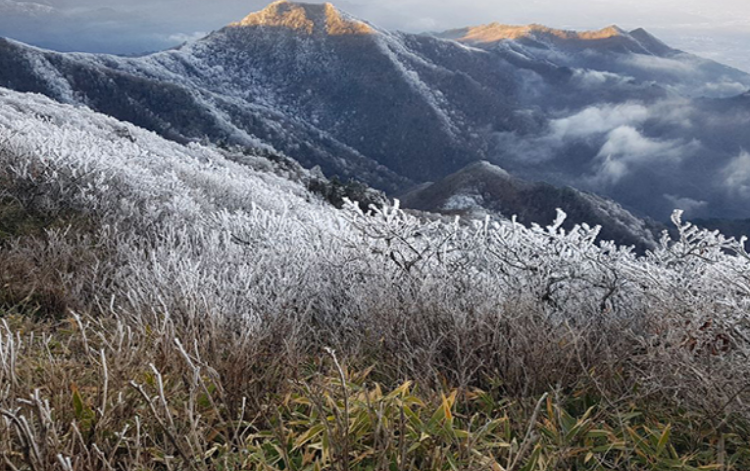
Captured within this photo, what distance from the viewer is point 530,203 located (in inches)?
3819

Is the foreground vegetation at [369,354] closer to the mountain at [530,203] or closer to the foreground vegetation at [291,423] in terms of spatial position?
the foreground vegetation at [291,423]

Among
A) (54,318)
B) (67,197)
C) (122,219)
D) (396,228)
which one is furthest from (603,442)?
(67,197)

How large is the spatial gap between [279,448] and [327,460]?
17cm

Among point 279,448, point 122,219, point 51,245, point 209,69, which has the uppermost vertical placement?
point 279,448

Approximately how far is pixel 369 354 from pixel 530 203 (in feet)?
322

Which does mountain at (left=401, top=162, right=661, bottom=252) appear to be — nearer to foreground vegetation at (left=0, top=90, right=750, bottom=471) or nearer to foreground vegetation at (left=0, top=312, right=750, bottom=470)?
foreground vegetation at (left=0, top=90, right=750, bottom=471)

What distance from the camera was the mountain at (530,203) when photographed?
297 ft

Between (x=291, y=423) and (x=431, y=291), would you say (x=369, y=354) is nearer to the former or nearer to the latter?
(x=431, y=291)

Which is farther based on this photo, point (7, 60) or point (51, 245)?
point (7, 60)

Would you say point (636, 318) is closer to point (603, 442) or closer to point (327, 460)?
point (603, 442)

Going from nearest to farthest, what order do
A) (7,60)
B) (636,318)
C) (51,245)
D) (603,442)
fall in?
(603,442)
(636,318)
(51,245)
(7,60)

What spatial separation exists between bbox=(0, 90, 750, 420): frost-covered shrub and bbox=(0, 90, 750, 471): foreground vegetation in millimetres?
25

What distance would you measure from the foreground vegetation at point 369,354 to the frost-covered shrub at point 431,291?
25 mm

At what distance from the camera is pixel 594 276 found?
4.26 m
